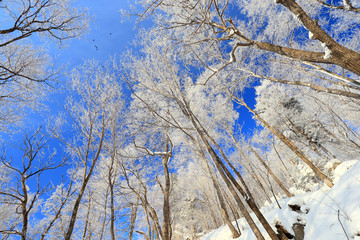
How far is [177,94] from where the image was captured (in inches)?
253

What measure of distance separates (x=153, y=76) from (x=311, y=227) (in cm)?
706

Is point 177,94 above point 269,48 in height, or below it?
above

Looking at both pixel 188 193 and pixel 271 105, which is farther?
pixel 188 193

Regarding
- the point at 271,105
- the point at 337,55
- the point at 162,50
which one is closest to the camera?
the point at 337,55

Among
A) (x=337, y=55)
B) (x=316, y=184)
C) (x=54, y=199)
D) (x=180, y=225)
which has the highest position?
(x=54, y=199)

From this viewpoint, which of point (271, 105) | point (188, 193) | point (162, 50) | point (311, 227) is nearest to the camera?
point (311, 227)

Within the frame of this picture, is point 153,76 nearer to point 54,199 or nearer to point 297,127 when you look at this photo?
point 54,199

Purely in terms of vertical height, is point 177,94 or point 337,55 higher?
point 177,94

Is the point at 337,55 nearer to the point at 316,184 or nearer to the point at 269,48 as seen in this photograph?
the point at 269,48

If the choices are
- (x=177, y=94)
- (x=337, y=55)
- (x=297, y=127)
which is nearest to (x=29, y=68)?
(x=177, y=94)

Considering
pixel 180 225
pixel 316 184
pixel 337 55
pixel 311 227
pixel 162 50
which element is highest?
pixel 162 50

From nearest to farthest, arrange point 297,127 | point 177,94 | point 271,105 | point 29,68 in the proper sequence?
point 29,68 < point 177,94 < point 297,127 < point 271,105

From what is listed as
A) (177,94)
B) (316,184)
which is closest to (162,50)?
(177,94)

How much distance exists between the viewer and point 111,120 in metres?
7.62
